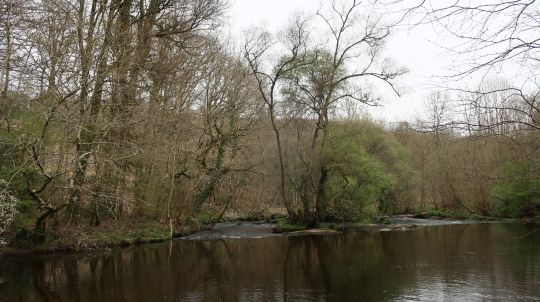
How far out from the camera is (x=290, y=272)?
1644cm

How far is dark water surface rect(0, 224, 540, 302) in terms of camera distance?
12961mm

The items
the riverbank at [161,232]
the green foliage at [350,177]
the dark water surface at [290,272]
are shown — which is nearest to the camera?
the dark water surface at [290,272]

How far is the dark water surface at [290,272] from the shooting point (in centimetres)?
1296

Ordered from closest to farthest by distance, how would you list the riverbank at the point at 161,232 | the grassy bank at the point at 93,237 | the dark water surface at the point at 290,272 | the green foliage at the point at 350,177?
1. the dark water surface at the point at 290,272
2. the grassy bank at the point at 93,237
3. the riverbank at the point at 161,232
4. the green foliage at the point at 350,177

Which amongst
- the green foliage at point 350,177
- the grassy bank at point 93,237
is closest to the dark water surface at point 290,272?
the grassy bank at point 93,237

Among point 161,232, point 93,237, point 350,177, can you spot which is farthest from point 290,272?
point 350,177

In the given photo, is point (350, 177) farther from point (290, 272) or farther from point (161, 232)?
point (290, 272)

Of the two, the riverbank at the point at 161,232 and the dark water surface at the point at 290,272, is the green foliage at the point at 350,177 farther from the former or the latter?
the dark water surface at the point at 290,272

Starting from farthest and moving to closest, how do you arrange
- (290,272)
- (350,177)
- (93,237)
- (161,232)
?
1. (350,177)
2. (161,232)
3. (93,237)
4. (290,272)

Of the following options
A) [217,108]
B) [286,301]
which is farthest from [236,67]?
[286,301]

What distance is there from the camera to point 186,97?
30.3 meters

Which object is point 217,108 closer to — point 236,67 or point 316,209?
point 236,67

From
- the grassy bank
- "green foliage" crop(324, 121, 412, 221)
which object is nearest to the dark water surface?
the grassy bank

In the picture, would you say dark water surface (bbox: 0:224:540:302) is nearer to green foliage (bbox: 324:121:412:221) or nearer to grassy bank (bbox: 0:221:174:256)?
grassy bank (bbox: 0:221:174:256)
